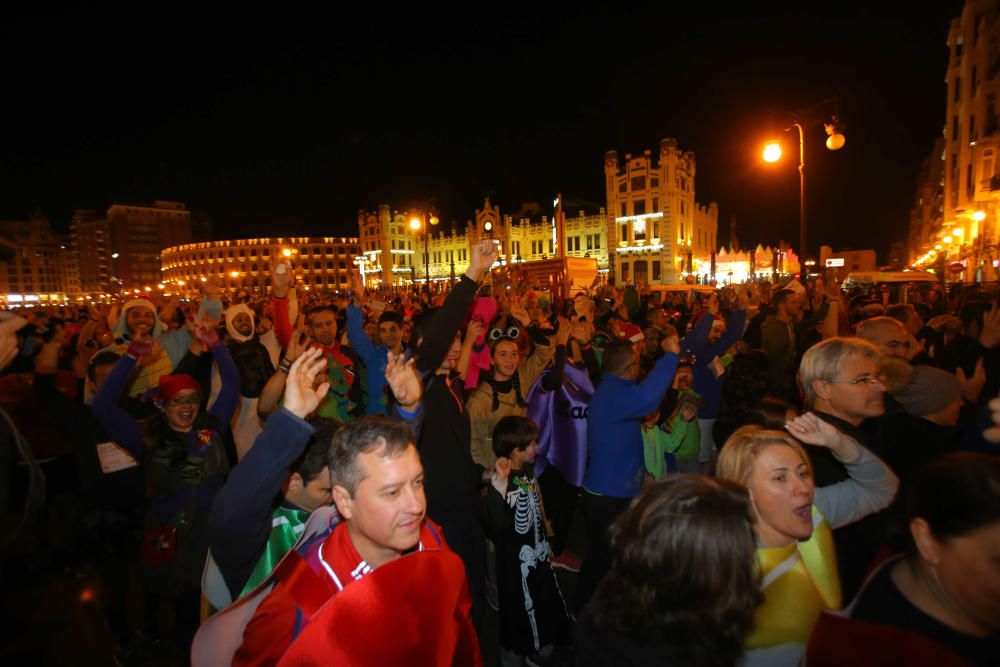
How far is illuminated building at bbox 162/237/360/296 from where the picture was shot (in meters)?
109

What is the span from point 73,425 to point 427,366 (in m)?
2.75

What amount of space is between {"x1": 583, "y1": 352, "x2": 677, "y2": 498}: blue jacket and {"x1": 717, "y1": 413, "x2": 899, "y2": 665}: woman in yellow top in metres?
1.20

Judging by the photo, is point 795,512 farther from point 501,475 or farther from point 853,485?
point 501,475

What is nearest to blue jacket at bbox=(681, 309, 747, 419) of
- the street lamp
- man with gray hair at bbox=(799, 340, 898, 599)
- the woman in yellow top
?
man with gray hair at bbox=(799, 340, 898, 599)

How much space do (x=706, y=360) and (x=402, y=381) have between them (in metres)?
3.86

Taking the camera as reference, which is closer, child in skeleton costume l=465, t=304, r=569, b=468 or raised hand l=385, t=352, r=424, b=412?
raised hand l=385, t=352, r=424, b=412

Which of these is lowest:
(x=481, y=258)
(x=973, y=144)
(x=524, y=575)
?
(x=524, y=575)

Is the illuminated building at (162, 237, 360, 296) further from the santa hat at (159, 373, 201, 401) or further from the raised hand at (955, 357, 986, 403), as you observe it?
the raised hand at (955, 357, 986, 403)

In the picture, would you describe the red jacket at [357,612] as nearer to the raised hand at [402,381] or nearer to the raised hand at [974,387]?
the raised hand at [402,381]

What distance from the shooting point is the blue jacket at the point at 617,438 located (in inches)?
138

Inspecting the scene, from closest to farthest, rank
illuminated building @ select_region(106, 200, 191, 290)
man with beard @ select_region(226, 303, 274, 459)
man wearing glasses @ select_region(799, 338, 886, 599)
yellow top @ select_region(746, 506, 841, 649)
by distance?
yellow top @ select_region(746, 506, 841, 649) < man wearing glasses @ select_region(799, 338, 886, 599) < man with beard @ select_region(226, 303, 274, 459) < illuminated building @ select_region(106, 200, 191, 290)

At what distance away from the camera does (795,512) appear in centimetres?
196

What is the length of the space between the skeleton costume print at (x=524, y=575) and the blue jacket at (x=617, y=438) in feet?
1.73

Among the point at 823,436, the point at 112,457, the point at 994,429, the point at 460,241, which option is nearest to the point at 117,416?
the point at 112,457
